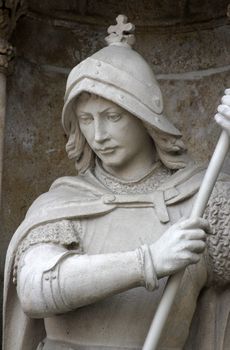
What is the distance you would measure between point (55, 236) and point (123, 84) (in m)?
0.56

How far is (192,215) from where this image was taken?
4758 millimetres

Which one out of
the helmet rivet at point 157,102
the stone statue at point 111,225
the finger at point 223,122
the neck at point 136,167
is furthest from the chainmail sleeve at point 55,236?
the finger at point 223,122

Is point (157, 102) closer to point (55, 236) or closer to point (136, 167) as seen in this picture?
point (136, 167)

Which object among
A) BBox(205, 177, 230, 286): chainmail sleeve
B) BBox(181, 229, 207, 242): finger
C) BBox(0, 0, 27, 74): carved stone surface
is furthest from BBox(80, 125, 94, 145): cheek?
BBox(0, 0, 27, 74): carved stone surface

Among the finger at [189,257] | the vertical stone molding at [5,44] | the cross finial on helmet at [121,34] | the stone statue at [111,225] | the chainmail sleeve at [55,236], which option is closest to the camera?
the finger at [189,257]

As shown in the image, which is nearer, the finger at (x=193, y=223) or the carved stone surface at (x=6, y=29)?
the finger at (x=193, y=223)

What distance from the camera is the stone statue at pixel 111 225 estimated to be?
482 centimetres

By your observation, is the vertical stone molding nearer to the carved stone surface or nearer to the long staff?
the carved stone surface

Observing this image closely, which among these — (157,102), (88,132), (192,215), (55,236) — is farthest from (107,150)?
(192,215)

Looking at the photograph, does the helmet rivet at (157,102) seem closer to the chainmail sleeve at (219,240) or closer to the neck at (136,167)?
the neck at (136,167)

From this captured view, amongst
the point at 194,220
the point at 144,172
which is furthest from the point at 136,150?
the point at 194,220

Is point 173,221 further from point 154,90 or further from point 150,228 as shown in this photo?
point 154,90

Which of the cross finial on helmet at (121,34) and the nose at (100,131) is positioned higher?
the cross finial on helmet at (121,34)

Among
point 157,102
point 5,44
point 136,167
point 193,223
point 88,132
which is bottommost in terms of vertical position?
point 193,223
